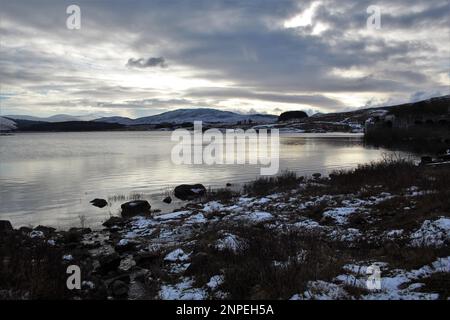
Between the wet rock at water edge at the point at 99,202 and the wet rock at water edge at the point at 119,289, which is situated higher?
the wet rock at water edge at the point at 119,289

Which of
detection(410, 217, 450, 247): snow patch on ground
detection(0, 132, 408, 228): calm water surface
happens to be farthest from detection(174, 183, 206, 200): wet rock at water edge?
detection(410, 217, 450, 247): snow patch on ground

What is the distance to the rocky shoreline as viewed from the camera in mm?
7938

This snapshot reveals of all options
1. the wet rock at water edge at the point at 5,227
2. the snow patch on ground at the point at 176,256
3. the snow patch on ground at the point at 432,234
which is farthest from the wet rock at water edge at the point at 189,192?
the snow patch on ground at the point at 432,234

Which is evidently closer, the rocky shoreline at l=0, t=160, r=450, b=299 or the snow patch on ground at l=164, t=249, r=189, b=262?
the rocky shoreline at l=0, t=160, r=450, b=299

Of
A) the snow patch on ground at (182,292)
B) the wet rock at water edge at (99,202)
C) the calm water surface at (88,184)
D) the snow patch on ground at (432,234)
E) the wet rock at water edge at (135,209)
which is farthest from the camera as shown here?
the wet rock at water edge at (99,202)

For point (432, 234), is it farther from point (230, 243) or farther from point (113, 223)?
point (113, 223)

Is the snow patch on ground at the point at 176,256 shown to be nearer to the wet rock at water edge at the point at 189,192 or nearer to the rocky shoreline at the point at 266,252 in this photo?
the rocky shoreline at the point at 266,252

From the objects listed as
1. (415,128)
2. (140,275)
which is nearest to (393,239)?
(140,275)

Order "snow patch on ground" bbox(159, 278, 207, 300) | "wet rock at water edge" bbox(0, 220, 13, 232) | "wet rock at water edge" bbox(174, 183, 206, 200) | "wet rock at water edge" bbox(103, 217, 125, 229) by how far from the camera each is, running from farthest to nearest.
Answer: "wet rock at water edge" bbox(174, 183, 206, 200) → "wet rock at water edge" bbox(103, 217, 125, 229) → "wet rock at water edge" bbox(0, 220, 13, 232) → "snow patch on ground" bbox(159, 278, 207, 300)

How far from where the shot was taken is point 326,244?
11.5 m

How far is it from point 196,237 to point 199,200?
Answer: 11.4 metres

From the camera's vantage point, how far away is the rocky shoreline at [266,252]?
7938mm

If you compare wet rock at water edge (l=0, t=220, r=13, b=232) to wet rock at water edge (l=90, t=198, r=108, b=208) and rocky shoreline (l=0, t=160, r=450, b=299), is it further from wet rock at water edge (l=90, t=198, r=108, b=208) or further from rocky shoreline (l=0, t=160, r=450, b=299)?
wet rock at water edge (l=90, t=198, r=108, b=208)
